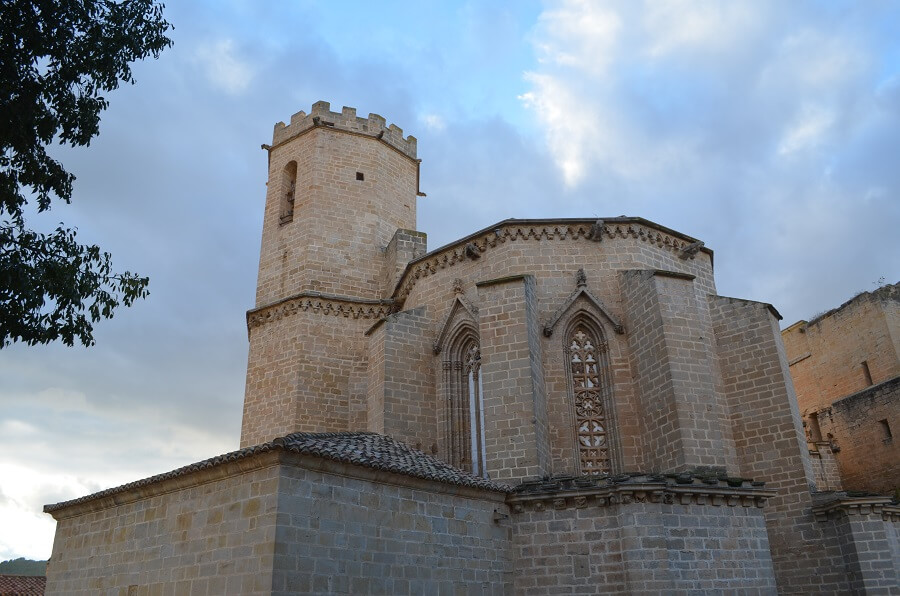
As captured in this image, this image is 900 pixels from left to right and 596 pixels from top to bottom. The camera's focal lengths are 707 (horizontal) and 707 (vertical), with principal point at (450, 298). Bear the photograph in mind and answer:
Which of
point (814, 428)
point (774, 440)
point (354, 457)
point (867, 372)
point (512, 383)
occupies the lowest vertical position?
point (354, 457)

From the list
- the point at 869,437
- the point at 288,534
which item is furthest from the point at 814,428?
the point at 288,534

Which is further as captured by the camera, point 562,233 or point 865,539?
point 562,233

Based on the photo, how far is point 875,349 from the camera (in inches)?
906

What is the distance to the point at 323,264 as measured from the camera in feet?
61.4

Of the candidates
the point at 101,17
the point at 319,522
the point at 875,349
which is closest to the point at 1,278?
the point at 101,17

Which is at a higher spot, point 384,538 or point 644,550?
point 384,538

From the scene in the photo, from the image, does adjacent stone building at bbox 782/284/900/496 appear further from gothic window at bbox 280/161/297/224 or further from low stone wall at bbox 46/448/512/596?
gothic window at bbox 280/161/297/224

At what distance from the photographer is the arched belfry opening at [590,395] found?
1318cm

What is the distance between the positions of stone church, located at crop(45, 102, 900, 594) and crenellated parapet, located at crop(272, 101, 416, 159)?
2.46 m

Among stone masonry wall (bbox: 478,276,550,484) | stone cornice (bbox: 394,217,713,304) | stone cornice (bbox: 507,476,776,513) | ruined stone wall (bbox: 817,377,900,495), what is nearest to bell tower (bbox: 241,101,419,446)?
stone cornice (bbox: 394,217,713,304)

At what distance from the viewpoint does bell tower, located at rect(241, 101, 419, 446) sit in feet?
55.9

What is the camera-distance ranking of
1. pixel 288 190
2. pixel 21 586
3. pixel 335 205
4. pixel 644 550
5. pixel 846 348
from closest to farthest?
pixel 644 550 < pixel 335 205 < pixel 288 190 < pixel 21 586 < pixel 846 348

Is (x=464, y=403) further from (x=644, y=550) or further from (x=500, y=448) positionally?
(x=644, y=550)

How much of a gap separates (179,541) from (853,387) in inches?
887
